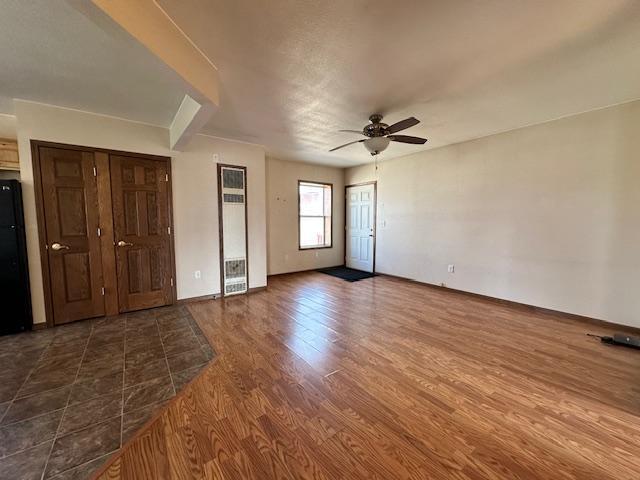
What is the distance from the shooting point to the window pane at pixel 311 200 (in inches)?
254

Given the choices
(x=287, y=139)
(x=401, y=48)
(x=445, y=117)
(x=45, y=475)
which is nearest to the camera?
(x=45, y=475)

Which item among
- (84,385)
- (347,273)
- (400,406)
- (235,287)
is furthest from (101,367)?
(347,273)

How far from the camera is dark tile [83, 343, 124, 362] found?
2.48 meters

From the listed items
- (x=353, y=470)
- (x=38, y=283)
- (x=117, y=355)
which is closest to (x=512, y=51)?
(x=353, y=470)

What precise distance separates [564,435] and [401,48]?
285 centimetres

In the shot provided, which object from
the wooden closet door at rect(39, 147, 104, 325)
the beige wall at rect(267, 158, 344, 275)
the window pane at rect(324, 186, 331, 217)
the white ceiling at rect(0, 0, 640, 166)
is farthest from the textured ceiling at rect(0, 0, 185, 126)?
the window pane at rect(324, 186, 331, 217)

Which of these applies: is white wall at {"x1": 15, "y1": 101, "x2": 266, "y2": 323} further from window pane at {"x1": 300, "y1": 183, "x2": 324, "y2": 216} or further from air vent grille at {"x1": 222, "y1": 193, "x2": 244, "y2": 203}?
window pane at {"x1": 300, "y1": 183, "x2": 324, "y2": 216}

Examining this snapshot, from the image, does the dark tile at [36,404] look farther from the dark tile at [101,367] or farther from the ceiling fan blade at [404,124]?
the ceiling fan blade at [404,124]

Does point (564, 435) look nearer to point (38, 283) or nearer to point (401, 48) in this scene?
point (401, 48)

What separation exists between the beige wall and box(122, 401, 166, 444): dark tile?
162 inches

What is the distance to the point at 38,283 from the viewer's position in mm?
3061

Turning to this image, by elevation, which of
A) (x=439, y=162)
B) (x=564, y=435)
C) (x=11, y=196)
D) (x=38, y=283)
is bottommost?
(x=564, y=435)

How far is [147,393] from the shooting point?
198 centimetres

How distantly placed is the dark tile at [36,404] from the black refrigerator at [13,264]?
160cm
